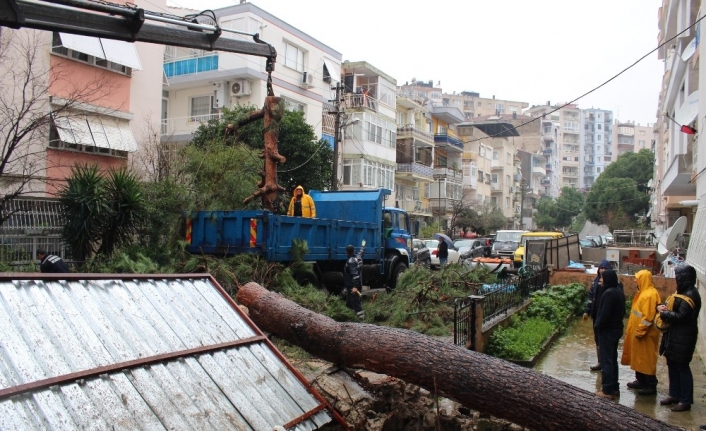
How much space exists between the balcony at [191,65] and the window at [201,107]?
1.27 meters

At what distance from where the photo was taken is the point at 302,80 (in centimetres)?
2712

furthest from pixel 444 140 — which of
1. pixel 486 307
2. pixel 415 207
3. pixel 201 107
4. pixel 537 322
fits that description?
pixel 486 307

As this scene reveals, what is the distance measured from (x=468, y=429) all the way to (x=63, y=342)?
3.89 m

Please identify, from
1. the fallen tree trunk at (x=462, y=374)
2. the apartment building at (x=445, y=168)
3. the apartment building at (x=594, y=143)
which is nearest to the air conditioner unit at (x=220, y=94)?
the fallen tree trunk at (x=462, y=374)

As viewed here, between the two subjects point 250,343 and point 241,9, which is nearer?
point 250,343

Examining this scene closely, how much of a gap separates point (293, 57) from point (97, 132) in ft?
43.1

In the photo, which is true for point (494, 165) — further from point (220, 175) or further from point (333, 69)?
point (220, 175)

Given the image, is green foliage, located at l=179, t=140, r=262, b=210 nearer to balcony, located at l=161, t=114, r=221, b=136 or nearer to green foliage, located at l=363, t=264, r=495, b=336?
green foliage, located at l=363, t=264, r=495, b=336

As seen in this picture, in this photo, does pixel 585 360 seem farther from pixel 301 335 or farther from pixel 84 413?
pixel 84 413

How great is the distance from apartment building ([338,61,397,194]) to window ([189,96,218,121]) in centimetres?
731

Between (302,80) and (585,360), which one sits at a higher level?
(302,80)

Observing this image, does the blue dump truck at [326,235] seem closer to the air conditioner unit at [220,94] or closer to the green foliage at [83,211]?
the green foliage at [83,211]

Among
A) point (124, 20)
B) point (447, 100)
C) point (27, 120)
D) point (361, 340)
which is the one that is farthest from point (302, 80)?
point (447, 100)

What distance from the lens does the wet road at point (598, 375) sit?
6250 mm
